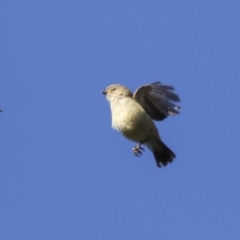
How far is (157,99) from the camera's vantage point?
20812mm

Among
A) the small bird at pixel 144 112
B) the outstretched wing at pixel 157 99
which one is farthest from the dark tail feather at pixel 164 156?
the outstretched wing at pixel 157 99

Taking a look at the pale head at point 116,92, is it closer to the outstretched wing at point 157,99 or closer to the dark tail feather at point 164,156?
the outstretched wing at point 157,99

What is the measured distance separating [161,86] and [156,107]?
1.33 feet

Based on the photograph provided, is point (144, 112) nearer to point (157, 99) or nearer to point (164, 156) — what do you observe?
point (157, 99)

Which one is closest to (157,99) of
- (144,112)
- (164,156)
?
(144,112)

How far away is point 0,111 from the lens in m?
15.8

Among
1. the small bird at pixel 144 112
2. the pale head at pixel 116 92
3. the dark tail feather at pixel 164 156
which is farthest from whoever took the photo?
the dark tail feather at pixel 164 156

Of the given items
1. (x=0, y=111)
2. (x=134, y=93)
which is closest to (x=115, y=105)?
(x=134, y=93)

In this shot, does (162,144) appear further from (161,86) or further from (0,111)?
(0,111)

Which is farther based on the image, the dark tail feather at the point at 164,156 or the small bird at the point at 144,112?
the dark tail feather at the point at 164,156

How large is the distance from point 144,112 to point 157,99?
45 cm

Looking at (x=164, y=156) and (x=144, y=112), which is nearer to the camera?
(x=144, y=112)

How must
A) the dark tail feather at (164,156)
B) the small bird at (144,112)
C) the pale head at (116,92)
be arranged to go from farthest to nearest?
the dark tail feather at (164,156)
the pale head at (116,92)
the small bird at (144,112)

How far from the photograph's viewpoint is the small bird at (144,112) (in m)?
20.2
